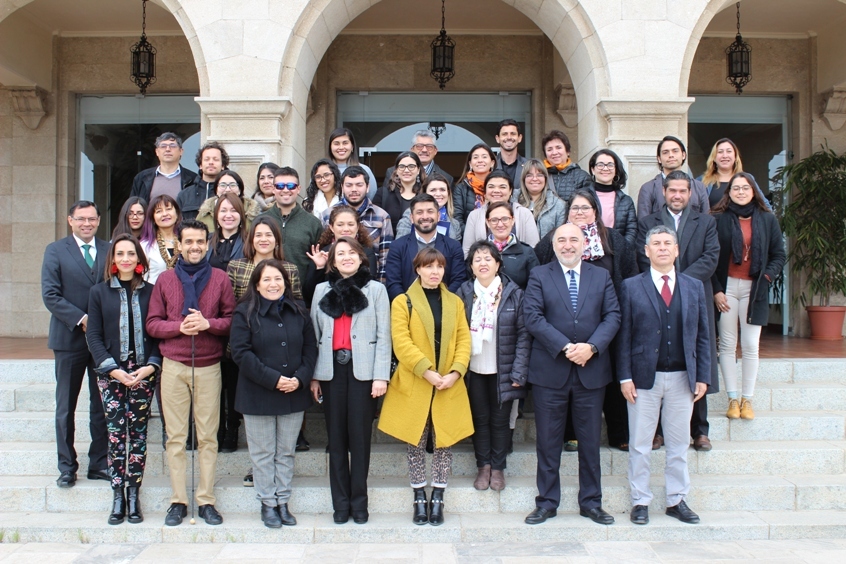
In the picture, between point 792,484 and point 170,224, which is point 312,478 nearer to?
point 170,224

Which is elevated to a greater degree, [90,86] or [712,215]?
[90,86]

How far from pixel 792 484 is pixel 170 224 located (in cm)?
457

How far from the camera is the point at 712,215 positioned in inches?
203

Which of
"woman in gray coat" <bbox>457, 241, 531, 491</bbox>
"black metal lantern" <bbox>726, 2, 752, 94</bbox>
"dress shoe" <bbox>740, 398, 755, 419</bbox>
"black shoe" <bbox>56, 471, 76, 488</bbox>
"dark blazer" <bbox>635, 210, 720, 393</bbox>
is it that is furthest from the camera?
"black metal lantern" <bbox>726, 2, 752, 94</bbox>

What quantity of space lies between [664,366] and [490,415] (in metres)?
1.14

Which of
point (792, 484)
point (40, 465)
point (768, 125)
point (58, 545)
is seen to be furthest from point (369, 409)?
point (768, 125)

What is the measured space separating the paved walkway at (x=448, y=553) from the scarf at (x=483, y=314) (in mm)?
1231

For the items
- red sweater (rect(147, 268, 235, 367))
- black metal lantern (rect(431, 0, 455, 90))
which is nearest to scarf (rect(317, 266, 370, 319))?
red sweater (rect(147, 268, 235, 367))

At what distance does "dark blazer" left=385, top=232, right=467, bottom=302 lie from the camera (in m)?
4.73

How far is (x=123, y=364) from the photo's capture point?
4.30 metres

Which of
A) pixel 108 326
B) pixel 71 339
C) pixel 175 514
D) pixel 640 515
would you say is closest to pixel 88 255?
pixel 71 339

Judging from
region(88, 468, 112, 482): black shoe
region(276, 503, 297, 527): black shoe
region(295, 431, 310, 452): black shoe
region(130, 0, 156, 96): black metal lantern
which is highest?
region(130, 0, 156, 96): black metal lantern

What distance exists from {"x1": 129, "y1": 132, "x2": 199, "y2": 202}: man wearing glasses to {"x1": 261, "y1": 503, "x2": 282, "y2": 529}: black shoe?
255 cm

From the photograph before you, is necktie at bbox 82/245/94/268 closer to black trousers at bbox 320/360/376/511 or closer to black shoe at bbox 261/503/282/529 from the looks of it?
black trousers at bbox 320/360/376/511
